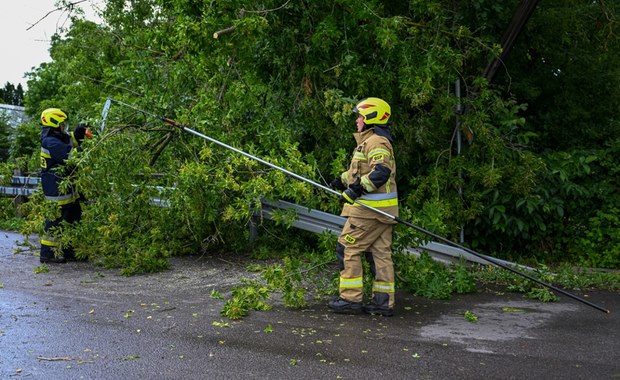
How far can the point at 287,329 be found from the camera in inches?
236

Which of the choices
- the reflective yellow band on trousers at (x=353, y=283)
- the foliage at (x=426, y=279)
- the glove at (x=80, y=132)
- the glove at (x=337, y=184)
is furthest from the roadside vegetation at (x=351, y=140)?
the reflective yellow band on trousers at (x=353, y=283)

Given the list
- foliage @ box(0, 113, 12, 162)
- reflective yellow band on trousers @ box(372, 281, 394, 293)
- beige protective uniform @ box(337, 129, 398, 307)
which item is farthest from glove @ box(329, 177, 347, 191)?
foliage @ box(0, 113, 12, 162)

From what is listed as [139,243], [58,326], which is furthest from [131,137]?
[58,326]

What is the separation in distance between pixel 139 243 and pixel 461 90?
477 centimetres

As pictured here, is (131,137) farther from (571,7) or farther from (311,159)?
(571,7)

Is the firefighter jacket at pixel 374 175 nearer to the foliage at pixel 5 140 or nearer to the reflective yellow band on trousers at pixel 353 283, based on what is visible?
the reflective yellow band on trousers at pixel 353 283

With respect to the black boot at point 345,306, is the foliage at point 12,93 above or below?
above

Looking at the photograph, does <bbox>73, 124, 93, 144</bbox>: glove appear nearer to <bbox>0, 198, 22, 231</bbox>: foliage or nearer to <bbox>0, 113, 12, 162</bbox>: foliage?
<bbox>0, 198, 22, 231</bbox>: foliage

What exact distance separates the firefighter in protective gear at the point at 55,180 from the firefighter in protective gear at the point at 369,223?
164 inches

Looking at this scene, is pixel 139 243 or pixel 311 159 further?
pixel 139 243

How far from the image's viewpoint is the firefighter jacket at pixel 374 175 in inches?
255

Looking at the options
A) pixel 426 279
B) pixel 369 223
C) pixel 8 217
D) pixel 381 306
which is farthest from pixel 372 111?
pixel 8 217

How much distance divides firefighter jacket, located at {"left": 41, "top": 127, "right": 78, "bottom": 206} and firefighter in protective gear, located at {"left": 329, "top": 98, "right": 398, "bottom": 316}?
13.6 feet

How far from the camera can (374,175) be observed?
254 inches
